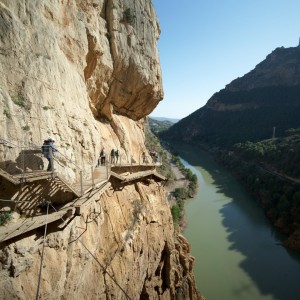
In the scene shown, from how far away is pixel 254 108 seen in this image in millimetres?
115375

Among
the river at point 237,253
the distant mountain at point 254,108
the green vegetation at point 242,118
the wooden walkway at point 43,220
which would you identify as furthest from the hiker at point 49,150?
the distant mountain at point 254,108

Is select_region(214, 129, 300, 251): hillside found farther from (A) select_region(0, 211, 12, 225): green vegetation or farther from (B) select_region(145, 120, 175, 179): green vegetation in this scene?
(A) select_region(0, 211, 12, 225): green vegetation

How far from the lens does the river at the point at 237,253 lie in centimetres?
2541

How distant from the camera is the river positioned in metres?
25.4

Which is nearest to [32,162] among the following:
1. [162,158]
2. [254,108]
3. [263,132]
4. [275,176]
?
[275,176]

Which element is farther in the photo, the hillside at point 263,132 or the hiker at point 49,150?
the hillside at point 263,132

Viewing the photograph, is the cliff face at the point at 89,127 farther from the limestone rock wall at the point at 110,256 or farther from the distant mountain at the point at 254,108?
the distant mountain at the point at 254,108

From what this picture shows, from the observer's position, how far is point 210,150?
334 feet

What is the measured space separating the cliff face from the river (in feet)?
28.8

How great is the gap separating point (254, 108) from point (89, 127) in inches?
4512

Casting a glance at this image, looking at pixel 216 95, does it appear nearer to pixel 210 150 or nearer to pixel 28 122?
pixel 210 150

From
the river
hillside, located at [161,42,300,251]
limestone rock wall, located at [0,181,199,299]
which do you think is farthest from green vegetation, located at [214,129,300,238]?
limestone rock wall, located at [0,181,199,299]

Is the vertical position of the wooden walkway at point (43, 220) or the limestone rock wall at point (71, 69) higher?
the limestone rock wall at point (71, 69)

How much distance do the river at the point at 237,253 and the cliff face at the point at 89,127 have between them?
8.79 m
